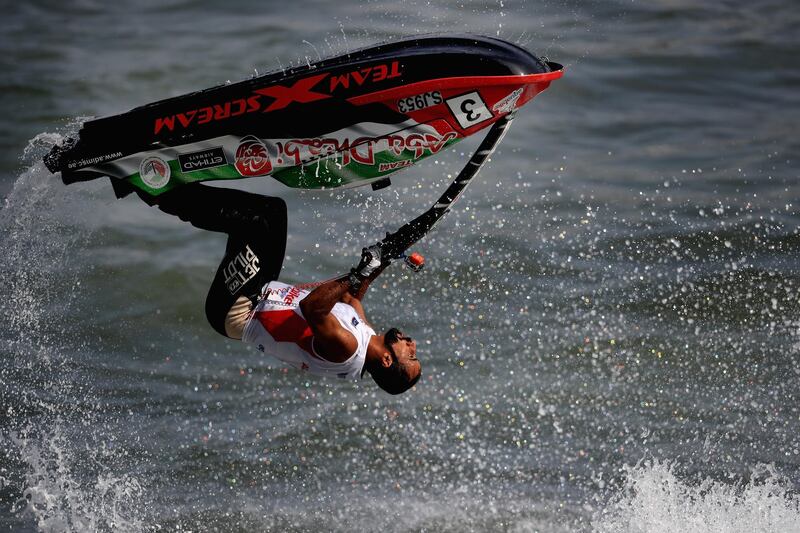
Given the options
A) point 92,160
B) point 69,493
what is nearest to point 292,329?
point 92,160

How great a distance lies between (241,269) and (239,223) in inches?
10.9

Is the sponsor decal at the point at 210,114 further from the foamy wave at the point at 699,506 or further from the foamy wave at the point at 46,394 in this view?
the foamy wave at the point at 699,506

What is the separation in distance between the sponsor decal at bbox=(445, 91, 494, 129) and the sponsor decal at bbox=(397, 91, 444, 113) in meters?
0.06

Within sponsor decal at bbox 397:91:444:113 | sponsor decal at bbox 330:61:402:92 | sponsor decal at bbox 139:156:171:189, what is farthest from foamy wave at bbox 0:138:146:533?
sponsor decal at bbox 397:91:444:113

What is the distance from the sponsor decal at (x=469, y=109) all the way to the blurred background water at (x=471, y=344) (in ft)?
3.81

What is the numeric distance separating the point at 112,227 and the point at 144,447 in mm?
4139

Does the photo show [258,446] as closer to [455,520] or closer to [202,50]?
[455,520]

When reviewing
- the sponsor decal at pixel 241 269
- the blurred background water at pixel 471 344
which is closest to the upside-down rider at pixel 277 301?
the sponsor decal at pixel 241 269

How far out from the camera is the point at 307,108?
18.5ft

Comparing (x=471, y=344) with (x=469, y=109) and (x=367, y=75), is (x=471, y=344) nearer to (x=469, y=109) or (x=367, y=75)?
(x=469, y=109)

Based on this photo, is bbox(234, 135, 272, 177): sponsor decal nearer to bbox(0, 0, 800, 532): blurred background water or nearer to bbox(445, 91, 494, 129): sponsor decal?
bbox(0, 0, 800, 532): blurred background water

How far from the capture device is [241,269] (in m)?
6.01

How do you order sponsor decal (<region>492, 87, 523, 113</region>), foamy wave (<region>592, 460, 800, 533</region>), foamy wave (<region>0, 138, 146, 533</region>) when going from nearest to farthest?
1. sponsor decal (<region>492, 87, 523, 113</region>)
2. foamy wave (<region>0, 138, 146, 533</region>)
3. foamy wave (<region>592, 460, 800, 533</region>)

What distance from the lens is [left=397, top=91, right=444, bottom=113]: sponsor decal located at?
18.1 feet
